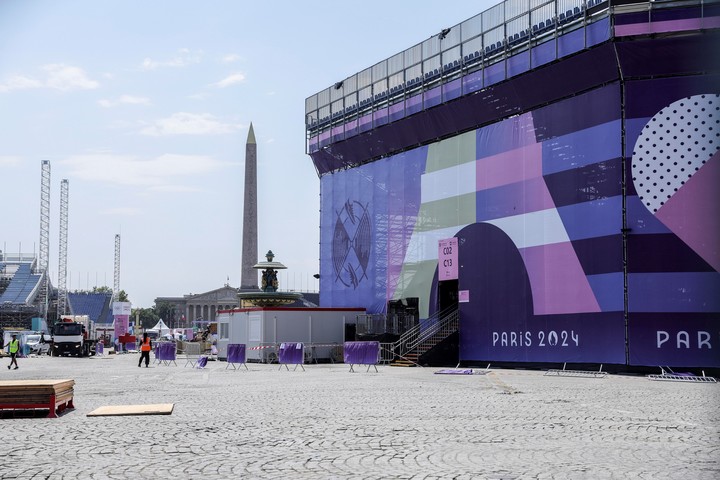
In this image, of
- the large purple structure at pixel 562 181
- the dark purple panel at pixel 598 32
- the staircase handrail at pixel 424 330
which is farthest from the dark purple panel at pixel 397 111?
the dark purple panel at pixel 598 32

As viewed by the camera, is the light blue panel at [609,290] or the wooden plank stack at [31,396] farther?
the light blue panel at [609,290]

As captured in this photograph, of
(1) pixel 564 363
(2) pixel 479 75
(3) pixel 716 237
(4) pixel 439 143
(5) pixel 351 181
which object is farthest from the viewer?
(5) pixel 351 181

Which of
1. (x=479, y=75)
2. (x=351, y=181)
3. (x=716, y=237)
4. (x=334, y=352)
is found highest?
(x=479, y=75)

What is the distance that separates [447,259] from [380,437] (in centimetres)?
3244

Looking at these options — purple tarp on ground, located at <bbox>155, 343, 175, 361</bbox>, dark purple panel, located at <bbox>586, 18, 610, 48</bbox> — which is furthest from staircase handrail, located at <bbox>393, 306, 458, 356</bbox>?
dark purple panel, located at <bbox>586, 18, 610, 48</bbox>

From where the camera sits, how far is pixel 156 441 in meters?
12.7

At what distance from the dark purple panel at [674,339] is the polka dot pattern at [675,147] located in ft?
14.0

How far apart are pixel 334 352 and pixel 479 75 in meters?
17.4

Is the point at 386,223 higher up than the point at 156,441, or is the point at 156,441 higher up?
the point at 386,223

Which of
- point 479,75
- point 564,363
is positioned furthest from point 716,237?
point 479,75

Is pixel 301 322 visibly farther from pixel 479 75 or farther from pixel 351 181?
pixel 479 75

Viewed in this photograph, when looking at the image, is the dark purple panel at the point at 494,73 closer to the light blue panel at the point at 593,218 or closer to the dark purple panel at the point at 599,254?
the light blue panel at the point at 593,218

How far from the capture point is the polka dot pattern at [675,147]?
33.3m

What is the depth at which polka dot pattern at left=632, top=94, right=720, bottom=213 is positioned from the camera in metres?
33.3
